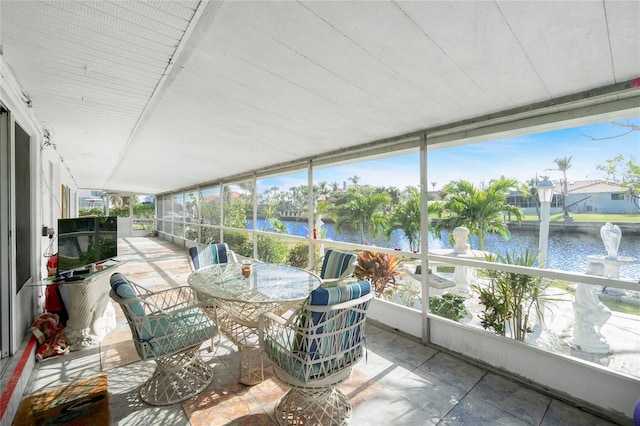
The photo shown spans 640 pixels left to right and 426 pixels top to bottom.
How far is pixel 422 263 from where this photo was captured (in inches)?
133

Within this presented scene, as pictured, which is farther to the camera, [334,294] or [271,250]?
→ [271,250]

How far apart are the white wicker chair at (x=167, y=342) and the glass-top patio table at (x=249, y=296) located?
0.21 metres

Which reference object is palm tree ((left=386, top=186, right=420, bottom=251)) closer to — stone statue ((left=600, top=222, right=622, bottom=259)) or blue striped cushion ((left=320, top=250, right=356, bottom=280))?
blue striped cushion ((left=320, top=250, right=356, bottom=280))

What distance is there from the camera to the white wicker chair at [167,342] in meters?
2.04

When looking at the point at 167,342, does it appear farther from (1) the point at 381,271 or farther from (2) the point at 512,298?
(2) the point at 512,298

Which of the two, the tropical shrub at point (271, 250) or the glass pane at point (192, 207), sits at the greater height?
the glass pane at point (192, 207)

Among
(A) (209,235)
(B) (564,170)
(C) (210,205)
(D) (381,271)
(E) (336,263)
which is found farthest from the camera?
(C) (210,205)

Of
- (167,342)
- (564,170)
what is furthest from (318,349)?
(564,170)

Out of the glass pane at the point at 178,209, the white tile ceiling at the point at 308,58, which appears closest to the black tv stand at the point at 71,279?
the white tile ceiling at the point at 308,58

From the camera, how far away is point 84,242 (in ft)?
10.4

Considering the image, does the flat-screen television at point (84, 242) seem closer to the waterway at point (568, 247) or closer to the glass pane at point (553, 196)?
the glass pane at point (553, 196)

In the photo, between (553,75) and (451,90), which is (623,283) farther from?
(451,90)

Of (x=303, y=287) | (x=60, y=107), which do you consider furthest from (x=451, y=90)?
(x=60, y=107)

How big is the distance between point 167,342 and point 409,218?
382cm
